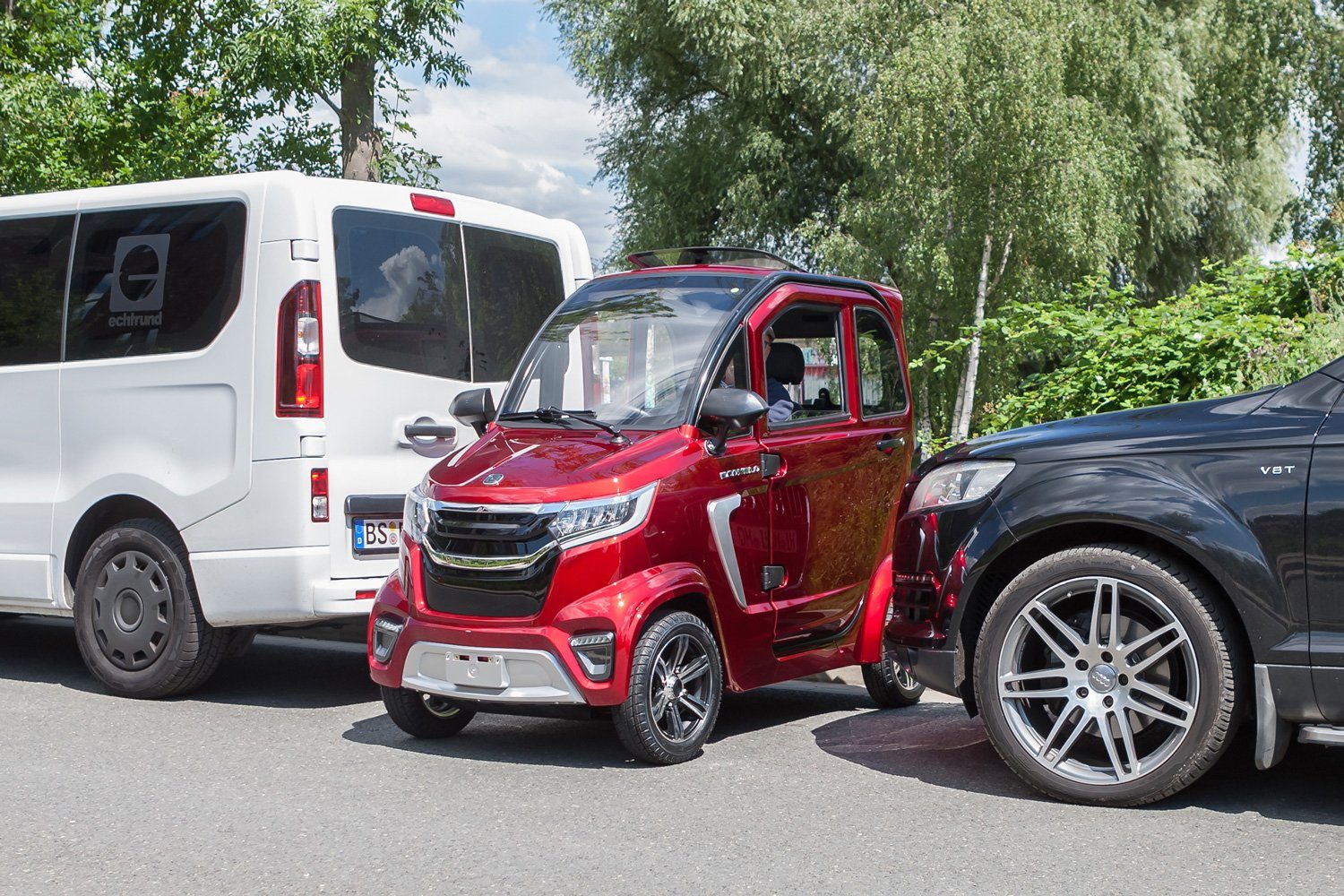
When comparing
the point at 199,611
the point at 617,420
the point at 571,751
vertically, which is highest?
the point at 617,420

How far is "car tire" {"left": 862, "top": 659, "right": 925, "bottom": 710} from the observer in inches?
278

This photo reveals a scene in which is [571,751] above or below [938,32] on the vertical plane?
below

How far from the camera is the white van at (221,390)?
272 inches

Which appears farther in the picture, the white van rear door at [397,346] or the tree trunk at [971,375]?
the tree trunk at [971,375]

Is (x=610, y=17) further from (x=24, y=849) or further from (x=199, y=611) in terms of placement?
(x=24, y=849)

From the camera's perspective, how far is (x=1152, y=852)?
451cm

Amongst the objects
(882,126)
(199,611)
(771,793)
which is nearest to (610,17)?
(882,126)

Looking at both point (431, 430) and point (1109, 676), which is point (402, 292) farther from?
point (1109, 676)

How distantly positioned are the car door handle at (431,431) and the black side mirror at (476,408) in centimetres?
51

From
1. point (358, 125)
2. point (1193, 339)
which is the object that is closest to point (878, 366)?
point (1193, 339)

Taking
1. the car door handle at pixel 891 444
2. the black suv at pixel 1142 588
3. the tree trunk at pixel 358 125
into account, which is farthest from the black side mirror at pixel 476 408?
the tree trunk at pixel 358 125

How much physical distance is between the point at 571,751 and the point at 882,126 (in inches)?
916

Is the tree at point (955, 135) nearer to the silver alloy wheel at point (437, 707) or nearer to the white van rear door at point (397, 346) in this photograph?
the white van rear door at point (397, 346)

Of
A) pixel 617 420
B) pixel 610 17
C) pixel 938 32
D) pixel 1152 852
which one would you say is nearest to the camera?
pixel 1152 852
